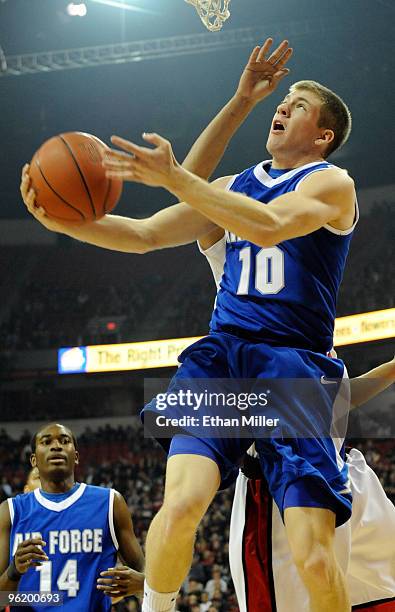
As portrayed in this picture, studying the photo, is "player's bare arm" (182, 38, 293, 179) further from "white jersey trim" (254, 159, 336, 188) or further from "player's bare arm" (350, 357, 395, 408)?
"player's bare arm" (350, 357, 395, 408)

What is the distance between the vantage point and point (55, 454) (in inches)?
187

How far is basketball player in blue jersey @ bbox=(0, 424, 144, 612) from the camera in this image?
4.22m

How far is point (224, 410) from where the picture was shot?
3033 millimetres

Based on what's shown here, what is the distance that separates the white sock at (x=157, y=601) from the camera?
281 cm

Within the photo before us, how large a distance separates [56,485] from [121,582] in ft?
3.04

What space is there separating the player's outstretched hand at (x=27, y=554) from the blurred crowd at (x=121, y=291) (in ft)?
47.2

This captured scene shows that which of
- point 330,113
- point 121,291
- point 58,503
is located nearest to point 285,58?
point 330,113

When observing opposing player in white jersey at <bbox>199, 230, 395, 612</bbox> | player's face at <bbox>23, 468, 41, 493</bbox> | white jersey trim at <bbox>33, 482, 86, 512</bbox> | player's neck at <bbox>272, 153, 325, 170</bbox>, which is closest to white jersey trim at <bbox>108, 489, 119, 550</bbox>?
white jersey trim at <bbox>33, 482, 86, 512</bbox>

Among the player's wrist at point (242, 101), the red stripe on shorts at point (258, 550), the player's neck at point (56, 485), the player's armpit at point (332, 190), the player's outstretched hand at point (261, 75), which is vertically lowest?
the red stripe on shorts at point (258, 550)

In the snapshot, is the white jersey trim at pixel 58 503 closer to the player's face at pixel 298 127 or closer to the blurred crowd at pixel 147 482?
the player's face at pixel 298 127

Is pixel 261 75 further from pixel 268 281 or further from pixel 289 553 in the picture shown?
pixel 289 553

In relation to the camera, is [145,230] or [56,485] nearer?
[145,230]

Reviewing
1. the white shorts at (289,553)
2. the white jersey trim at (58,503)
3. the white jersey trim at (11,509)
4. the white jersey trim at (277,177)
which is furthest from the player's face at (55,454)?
the white jersey trim at (277,177)

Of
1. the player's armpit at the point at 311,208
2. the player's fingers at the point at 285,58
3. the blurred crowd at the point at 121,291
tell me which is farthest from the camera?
the blurred crowd at the point at 121,291
